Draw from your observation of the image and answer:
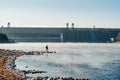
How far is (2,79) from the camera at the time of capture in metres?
40.3

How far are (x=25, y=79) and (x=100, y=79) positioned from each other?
A: 9.28 metres

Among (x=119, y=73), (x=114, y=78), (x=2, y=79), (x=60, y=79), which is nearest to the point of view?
(x=2, y=79)

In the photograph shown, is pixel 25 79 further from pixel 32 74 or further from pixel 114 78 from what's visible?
pixel 114 78

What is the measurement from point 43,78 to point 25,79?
8.00 ft

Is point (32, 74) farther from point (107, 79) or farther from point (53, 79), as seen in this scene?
point (107, 79)

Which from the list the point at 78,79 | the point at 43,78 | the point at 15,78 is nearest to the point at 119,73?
the point at 78,79

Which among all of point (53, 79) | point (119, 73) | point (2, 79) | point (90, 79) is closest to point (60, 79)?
point (53, 79)

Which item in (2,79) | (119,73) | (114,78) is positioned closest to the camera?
(2,79)

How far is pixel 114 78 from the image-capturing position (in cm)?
4650

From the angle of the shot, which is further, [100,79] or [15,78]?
[100,79]

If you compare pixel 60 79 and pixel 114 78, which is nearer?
pixel 60 79

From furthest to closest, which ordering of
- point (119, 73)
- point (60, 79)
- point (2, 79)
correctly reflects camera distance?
1. point (119, 73)
2. point (60, 79)
3. point (2, 79)

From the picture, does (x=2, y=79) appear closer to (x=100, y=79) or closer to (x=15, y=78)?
(x=15, y=78)

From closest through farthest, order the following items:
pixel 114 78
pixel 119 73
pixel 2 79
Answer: pixel 2 79, pixel 114 78, pixel 119 73
